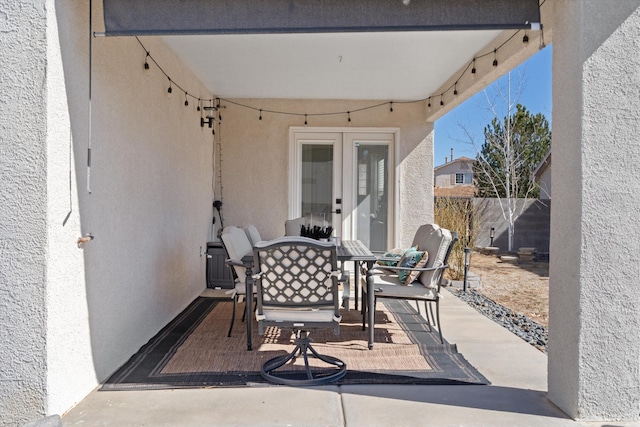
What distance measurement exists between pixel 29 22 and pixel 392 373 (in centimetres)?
291

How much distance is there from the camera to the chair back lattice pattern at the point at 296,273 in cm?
300

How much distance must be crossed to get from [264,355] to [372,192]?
3915mm

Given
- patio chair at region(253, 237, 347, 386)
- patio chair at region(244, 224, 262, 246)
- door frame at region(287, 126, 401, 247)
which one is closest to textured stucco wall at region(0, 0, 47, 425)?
patio chair at region(253, 237, 347, 386)

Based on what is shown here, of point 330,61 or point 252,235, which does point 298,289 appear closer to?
point 252,235

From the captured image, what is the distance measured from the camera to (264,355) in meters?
3.60

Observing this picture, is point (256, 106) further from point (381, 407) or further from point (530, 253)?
point (530, 253)

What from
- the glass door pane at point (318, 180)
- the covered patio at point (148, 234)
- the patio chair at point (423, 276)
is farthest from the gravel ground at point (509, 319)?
the glass door pane at point (318, 180)

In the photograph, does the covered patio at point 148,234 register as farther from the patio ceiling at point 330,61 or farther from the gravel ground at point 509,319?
the gravel ground at point 509,319

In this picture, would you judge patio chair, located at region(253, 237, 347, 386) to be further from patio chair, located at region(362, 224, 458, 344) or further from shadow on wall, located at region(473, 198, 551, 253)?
shadow on wall, located at region(473, 198, 551, 253)

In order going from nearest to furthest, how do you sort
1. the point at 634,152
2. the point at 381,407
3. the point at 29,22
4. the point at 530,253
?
the point at 29,22
the point at 634,152
the point at 381,407
the point at 530,253

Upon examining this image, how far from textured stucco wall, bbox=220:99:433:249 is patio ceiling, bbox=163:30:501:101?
0.26 m

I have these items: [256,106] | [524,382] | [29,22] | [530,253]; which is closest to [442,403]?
[524,382]

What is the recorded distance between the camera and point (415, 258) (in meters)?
4.07

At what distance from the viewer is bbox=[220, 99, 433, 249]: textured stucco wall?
6961mm
